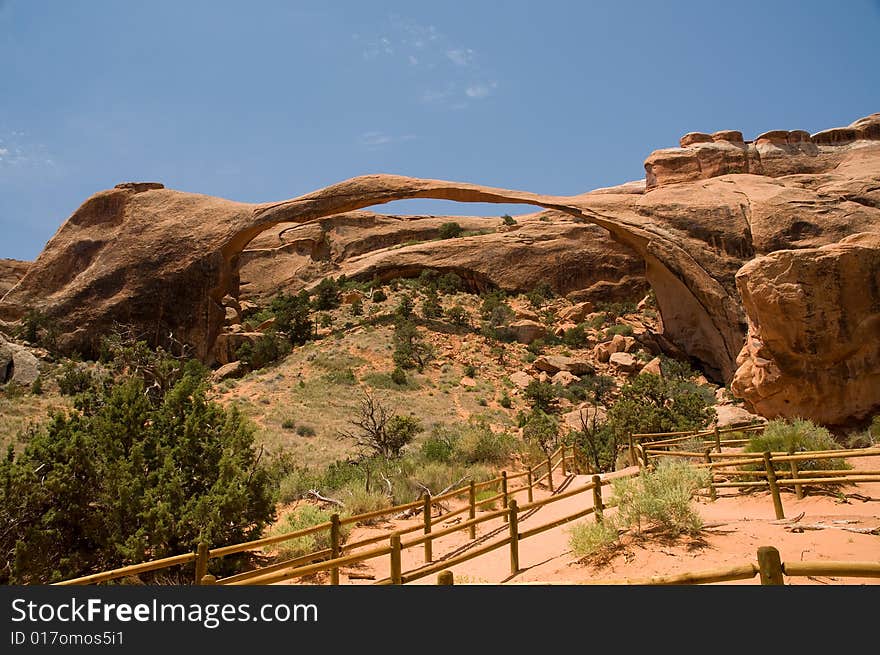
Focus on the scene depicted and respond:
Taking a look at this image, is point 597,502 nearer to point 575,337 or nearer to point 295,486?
point 295,486

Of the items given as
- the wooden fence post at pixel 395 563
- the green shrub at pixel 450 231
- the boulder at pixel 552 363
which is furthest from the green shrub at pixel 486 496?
the green shrub at pixel 450 231

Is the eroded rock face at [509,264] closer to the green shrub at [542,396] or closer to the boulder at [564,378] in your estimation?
the boulder at [564,378]

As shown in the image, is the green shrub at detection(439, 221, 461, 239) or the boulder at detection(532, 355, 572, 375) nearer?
the boulder at detection(532, 355, 572, 375)

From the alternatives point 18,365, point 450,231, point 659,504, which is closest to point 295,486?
point 659,504

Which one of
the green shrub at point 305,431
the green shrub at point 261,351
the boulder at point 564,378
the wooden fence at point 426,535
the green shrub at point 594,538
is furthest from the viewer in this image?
the green shrub at point 261,351

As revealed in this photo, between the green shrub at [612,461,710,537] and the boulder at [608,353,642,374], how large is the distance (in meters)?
17.3

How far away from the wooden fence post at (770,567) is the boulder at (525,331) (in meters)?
23.3

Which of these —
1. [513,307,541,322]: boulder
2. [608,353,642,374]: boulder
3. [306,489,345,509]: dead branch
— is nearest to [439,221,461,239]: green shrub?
[513,307,541,322]: boulder

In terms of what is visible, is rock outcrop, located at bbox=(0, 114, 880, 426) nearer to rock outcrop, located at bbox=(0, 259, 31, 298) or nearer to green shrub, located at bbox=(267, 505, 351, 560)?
rock outcrop, located at bbox=(0, 259, 31, 298)

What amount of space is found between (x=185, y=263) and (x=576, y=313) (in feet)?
57.9

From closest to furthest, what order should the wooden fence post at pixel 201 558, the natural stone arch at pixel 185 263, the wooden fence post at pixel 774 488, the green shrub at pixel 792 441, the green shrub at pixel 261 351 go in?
1. the wooden fence post at pixel 201 558
2. the wooden fence post at pixel 774 488
3. the green shrub at pixel 792 441
4. the natural stone arch at pixel 185 263
5. the green shrub at pixel 261 351

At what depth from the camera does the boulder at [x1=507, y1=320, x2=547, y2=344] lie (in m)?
26.3

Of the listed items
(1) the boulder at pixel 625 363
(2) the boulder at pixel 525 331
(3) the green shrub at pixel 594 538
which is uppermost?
(2) the boulder at pixel 525 331

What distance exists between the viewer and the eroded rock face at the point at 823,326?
973 centimetres
